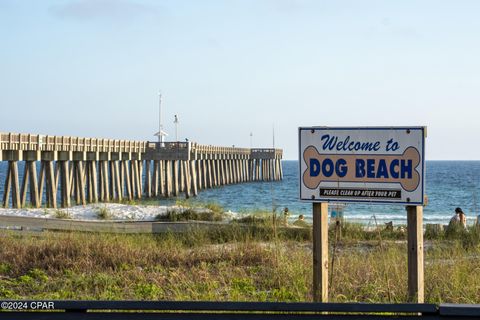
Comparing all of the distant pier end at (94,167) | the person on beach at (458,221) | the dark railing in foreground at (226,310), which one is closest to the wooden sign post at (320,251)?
the dark railing in foreground at (226,310)

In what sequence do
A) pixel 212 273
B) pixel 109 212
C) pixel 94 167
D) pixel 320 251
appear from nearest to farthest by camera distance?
pixel 320 251 < pixel 212 273 < pixel 109 212 < pixel 94 167

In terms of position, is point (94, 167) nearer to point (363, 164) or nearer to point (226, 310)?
point (363, 164)

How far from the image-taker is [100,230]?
1359 centimetres

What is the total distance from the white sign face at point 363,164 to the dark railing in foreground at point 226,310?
1.29 m

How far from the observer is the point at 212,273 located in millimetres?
8891

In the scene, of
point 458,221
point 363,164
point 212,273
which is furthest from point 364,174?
point 458,221

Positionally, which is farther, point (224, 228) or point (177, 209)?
point (177, 209)

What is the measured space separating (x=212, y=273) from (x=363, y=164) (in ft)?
10.5

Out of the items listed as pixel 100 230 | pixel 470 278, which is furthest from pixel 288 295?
pixel 100 230

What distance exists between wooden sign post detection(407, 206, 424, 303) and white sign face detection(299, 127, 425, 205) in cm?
14

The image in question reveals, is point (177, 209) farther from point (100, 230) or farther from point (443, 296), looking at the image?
point (443, 296)

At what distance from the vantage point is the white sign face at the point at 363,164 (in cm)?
625

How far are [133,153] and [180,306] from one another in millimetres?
39817

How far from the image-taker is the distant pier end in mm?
29484
